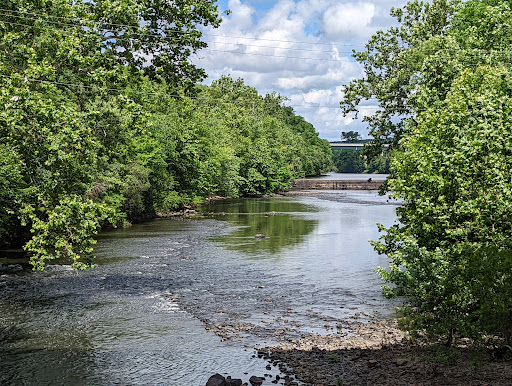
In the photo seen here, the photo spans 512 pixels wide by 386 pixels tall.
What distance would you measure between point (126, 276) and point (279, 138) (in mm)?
92651

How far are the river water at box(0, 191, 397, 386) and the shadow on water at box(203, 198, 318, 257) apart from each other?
0.40 metres

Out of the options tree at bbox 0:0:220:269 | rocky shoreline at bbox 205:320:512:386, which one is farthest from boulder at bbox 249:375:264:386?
tree at bbox 0:0:220:269

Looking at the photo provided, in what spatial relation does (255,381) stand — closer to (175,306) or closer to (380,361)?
(380,361)

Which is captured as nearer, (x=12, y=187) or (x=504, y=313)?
(x=504, y=313)

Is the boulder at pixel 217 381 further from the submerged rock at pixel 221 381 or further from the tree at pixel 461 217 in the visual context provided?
the tree at pixel 461 217

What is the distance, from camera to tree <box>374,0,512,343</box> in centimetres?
1113

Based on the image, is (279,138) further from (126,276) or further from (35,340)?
(35,340)

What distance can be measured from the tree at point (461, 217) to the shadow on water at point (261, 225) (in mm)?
18124

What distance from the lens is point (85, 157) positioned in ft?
58.8

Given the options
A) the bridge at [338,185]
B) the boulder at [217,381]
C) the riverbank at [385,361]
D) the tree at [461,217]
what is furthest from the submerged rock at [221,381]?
the bridge at [338,185]

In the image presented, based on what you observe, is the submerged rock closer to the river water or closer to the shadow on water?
the river water

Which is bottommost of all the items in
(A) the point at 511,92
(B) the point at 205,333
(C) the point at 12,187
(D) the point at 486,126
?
(B) the point at 205,333

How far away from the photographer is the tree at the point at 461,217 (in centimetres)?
1113

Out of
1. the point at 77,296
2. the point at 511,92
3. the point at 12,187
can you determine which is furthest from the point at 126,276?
the point at 511,92
